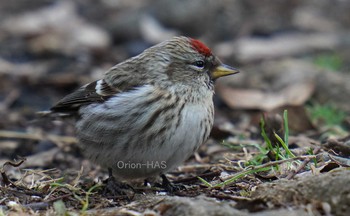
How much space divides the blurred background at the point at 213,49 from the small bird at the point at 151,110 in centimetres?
70

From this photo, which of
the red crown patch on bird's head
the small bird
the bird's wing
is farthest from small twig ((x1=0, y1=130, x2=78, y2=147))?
the red crown patch on bird's head

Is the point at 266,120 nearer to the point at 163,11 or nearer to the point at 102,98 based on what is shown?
the point at 102,98

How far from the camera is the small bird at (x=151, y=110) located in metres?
4.04

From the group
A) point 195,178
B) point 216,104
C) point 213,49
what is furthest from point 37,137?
point 213,49

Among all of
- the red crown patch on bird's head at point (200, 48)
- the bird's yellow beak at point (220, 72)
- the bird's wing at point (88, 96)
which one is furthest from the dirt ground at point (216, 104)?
the red crown patch on bird's head at point (200, 48)

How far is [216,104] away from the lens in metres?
6.82

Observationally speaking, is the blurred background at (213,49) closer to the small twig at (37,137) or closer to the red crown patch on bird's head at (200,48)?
the small twig at (37,137)

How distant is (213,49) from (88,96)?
4.26 meters

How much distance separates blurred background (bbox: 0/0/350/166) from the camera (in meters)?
6.12

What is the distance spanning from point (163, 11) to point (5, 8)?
9.04ft

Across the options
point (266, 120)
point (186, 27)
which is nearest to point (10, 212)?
point (266, 120)

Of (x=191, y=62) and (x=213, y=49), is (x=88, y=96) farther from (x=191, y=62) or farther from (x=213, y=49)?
(x=213, y=49)

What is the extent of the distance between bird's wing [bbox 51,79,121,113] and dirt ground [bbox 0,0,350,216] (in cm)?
14

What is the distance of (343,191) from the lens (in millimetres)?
2955
